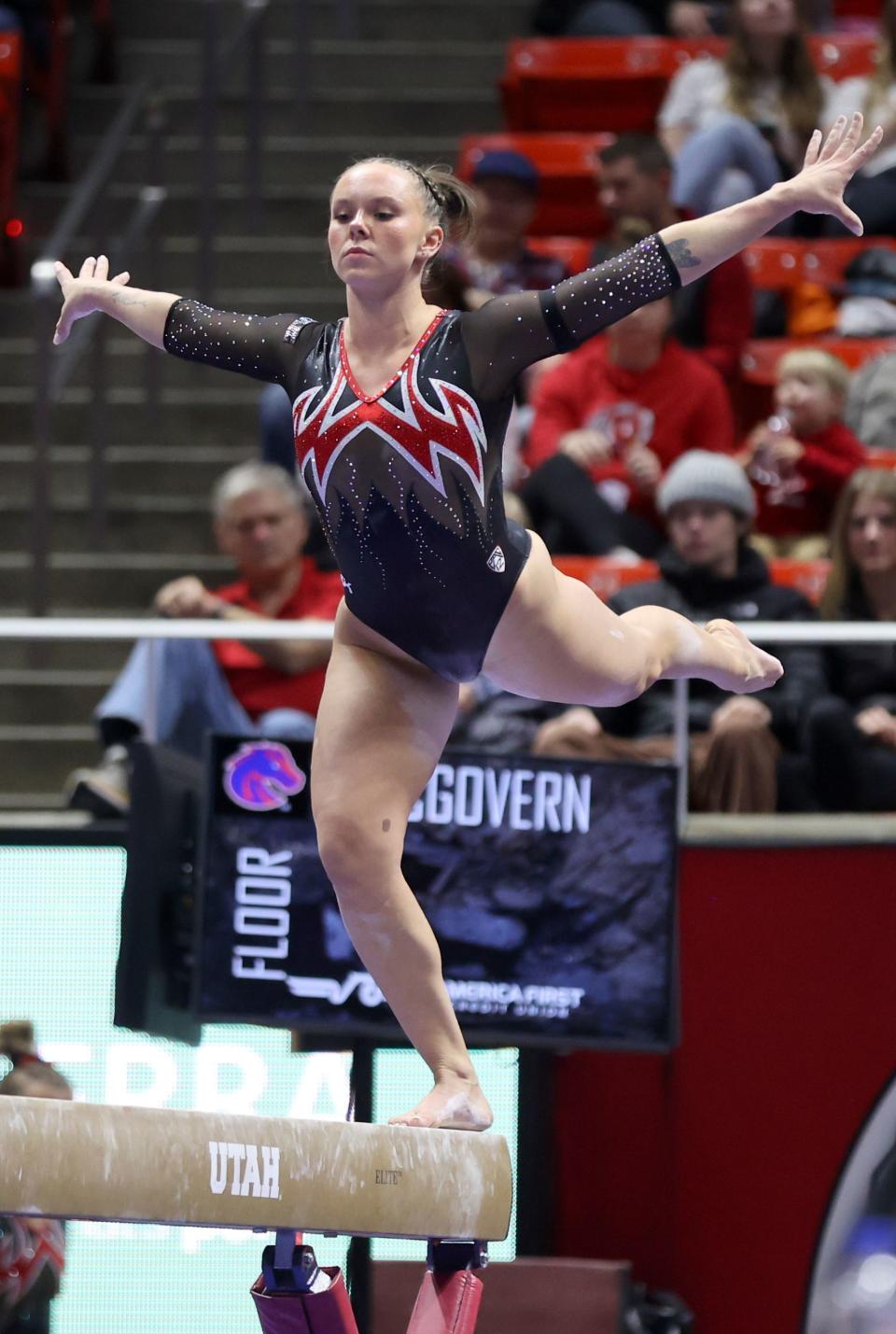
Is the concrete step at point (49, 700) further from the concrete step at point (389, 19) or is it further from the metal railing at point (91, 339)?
the concrete step at point (389, 19)

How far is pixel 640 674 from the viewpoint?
4160 mm

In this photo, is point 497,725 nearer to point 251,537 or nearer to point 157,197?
point 251,537

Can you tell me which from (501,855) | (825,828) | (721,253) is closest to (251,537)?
(501,855)

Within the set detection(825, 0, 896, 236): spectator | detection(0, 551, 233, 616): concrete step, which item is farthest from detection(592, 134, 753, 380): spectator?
detection(0, 551, 233, 616): concrete step

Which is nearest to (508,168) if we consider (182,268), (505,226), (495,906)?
(505,226)

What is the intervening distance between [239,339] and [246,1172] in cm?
147

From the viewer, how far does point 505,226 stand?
8.28 m

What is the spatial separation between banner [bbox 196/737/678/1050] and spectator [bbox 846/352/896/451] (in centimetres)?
224

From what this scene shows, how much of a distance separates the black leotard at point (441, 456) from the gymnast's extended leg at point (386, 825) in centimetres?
9

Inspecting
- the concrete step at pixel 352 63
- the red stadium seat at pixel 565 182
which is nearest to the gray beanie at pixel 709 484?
the red stadium seat at pixel 565 182

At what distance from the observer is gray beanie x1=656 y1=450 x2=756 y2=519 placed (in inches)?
257

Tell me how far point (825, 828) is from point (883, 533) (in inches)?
38.7

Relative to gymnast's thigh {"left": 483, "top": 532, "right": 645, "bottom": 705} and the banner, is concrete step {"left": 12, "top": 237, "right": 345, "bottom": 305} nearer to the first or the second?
the banner

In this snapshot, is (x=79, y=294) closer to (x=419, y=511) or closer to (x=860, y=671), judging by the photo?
(x=419, y=511)
